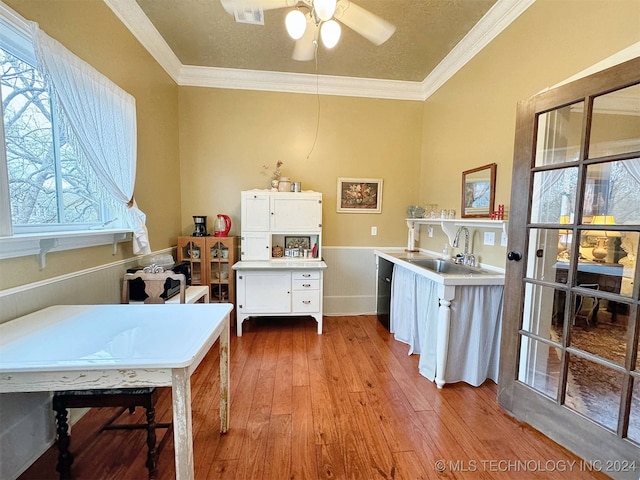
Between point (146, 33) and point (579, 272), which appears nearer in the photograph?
point (579, 272)

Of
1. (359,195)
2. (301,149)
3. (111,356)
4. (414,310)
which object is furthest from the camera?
(359,195)

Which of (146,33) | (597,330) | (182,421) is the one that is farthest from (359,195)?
(182,421)

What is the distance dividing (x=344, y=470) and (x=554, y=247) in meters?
1.68

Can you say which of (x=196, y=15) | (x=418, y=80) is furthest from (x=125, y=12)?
(x=418, y=80)

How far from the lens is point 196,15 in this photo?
2.24 metres

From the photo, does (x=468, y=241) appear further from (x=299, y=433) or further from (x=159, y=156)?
(x=159, y=156)

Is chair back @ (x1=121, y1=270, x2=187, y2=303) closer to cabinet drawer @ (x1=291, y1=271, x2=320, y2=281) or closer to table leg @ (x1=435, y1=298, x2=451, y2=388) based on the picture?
cabinet drawer @ (x1=291, y1=271, x2=320, y2=281)

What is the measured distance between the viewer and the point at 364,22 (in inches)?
66.9

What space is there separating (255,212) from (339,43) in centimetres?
185

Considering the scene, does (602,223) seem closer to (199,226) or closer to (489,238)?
(489,238)

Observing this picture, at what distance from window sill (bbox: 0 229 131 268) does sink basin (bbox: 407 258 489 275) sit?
2.59m

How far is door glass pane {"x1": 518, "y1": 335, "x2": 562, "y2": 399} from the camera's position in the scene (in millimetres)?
1565

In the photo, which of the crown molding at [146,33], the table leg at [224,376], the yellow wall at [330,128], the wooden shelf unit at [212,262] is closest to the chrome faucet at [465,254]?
the yellow wall at [330,128]

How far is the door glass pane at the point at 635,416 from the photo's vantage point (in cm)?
125
